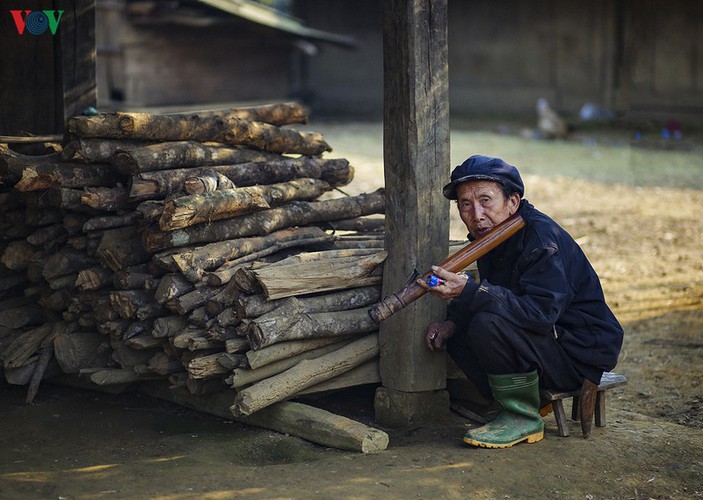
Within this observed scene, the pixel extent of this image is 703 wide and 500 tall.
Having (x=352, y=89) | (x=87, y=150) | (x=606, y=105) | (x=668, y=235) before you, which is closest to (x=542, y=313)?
(x=87, y=150)

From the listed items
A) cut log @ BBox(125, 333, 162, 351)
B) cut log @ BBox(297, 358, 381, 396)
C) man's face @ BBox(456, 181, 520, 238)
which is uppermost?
man's face @ BBox(456, 181, 520, 238)

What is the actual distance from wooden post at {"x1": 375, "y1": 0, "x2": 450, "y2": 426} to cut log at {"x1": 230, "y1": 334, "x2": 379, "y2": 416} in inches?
4.3

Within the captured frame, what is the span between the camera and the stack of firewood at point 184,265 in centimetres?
491

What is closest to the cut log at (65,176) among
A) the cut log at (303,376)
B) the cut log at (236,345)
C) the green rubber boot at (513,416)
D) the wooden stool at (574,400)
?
the cut log at (236,345)

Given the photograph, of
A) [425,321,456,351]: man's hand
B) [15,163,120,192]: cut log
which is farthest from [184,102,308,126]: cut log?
[425,321,456,351]: man's hand

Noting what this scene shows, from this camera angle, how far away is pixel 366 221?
6.11m

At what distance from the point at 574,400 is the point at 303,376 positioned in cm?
140

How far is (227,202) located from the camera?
5094 millimetres

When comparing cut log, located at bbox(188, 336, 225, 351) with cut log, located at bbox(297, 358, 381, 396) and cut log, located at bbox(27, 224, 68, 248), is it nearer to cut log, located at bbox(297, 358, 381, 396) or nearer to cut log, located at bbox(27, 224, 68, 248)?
cut log, located at bbox(297, 358, 381, 396)

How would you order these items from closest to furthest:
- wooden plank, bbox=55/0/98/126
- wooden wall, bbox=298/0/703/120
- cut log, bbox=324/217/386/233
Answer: cut log, bbox=324/217/386/233, wooden plank, bbox=55/0/98/126, wooden wall, bbox=298/0/703/120

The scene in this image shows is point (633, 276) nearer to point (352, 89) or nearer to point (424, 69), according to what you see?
point (424, 69)

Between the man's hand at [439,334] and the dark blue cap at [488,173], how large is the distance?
2.48ft

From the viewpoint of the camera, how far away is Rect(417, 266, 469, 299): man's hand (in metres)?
4.55

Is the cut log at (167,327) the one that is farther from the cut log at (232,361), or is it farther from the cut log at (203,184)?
the cut log at (203,184)
